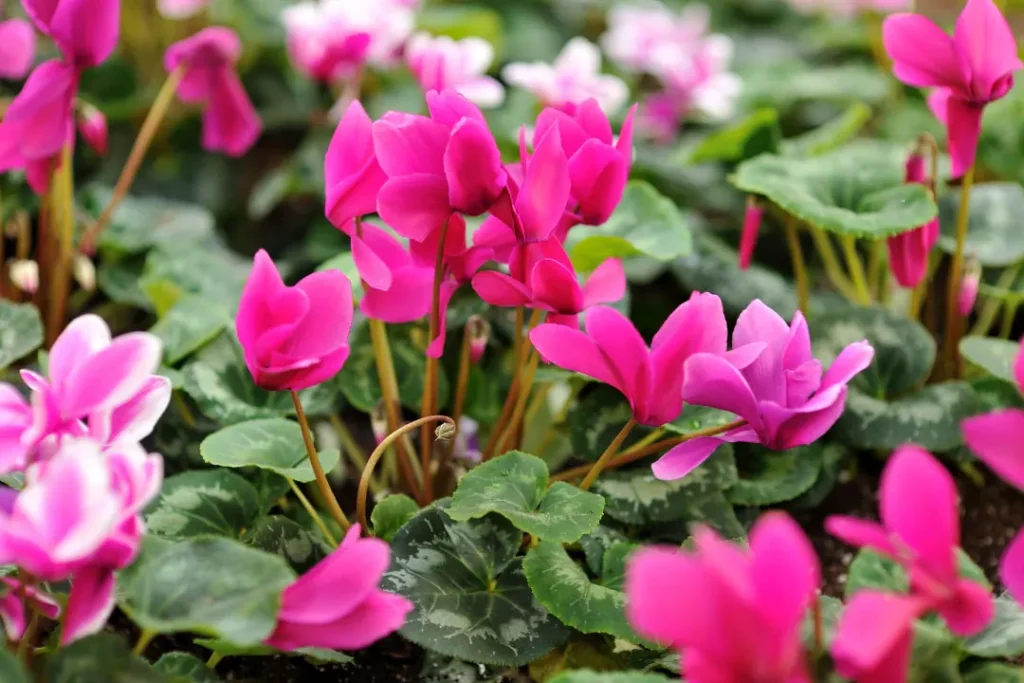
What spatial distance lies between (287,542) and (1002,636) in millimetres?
536

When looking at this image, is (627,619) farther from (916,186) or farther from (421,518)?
(916,186)

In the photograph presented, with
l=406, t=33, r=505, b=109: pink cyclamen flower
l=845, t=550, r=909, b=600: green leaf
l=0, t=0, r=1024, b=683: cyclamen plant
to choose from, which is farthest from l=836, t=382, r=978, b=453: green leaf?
l=406, t=33, r=505, b=109: pink cyclamen flower

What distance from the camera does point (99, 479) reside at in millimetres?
542

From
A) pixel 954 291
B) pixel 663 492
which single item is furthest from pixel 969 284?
pixel 663 492

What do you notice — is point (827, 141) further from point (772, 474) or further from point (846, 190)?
point (772, 474)

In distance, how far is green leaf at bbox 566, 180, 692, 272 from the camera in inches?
38.5

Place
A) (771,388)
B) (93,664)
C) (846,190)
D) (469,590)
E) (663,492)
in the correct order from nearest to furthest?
(93,664) → (771,388) → (469,590) → (663,492) → (846,190)

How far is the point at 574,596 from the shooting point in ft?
2.39

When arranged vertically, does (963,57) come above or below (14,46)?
above

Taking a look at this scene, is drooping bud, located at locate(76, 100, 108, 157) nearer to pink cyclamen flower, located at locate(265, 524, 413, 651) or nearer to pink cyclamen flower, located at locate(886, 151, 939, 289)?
pink cyclamen flower, located at locate(265, 524, 413, 651)

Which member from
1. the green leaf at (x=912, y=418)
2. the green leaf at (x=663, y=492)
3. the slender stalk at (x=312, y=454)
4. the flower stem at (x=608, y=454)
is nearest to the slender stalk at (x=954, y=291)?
the green leaf at (x=912, y=418)

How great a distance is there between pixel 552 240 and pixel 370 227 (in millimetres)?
161

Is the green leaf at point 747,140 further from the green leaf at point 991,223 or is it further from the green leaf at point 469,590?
the green leaf at point 469,590

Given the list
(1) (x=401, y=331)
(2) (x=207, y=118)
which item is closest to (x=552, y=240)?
(1) (x=401, y=331)
